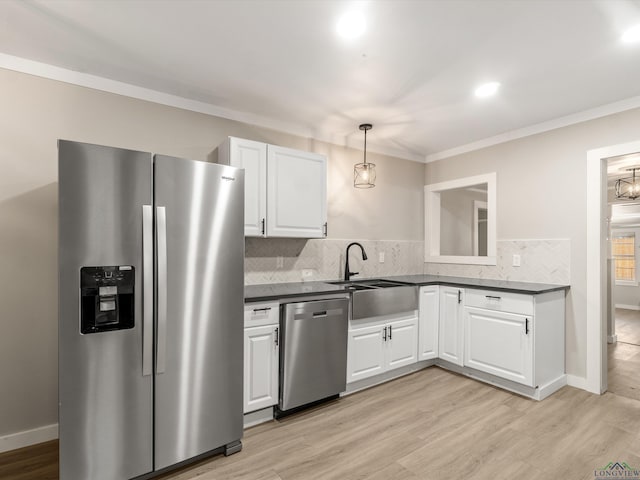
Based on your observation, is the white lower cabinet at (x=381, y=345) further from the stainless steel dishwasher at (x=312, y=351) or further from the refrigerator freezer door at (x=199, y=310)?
the refrigerator freezer door at (x=199, y=310)

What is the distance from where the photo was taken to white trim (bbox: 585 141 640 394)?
9.53ft

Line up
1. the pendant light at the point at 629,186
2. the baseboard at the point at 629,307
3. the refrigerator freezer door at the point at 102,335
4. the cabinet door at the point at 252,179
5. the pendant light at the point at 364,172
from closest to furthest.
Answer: the refrigerator freezer door at the point at 102,335, the cabinet door at the point at 252,179, the pendant light at the point at 364,172, the pendant light at the point at 629,186, the baseboard at the point at 629,307

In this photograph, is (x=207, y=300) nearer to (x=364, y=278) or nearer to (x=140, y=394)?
(x=140, y=394)

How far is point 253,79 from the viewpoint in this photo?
8.13ft

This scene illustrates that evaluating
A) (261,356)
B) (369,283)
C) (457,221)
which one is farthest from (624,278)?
(261,356)

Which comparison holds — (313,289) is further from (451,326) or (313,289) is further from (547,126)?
(547,126)

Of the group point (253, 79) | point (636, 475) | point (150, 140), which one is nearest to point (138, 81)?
point (150, 140)

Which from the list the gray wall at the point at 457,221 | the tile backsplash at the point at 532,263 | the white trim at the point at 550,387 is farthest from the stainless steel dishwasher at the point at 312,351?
the gray wall at the point at 457,221

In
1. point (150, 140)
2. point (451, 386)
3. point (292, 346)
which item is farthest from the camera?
point (451, 386)

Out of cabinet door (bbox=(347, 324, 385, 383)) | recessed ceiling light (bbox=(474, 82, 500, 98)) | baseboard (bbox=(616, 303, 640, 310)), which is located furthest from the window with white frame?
cabinet door (bbox=(347, 324, 385, 383))

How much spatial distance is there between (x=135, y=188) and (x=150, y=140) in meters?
1.07

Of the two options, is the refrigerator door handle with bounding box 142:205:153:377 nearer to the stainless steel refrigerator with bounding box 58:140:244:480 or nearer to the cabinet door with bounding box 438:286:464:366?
the stainless steel refrigerator with bounding box 58:140:244:480

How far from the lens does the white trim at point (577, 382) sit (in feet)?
9.79

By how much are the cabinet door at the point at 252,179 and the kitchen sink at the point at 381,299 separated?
0.95m
